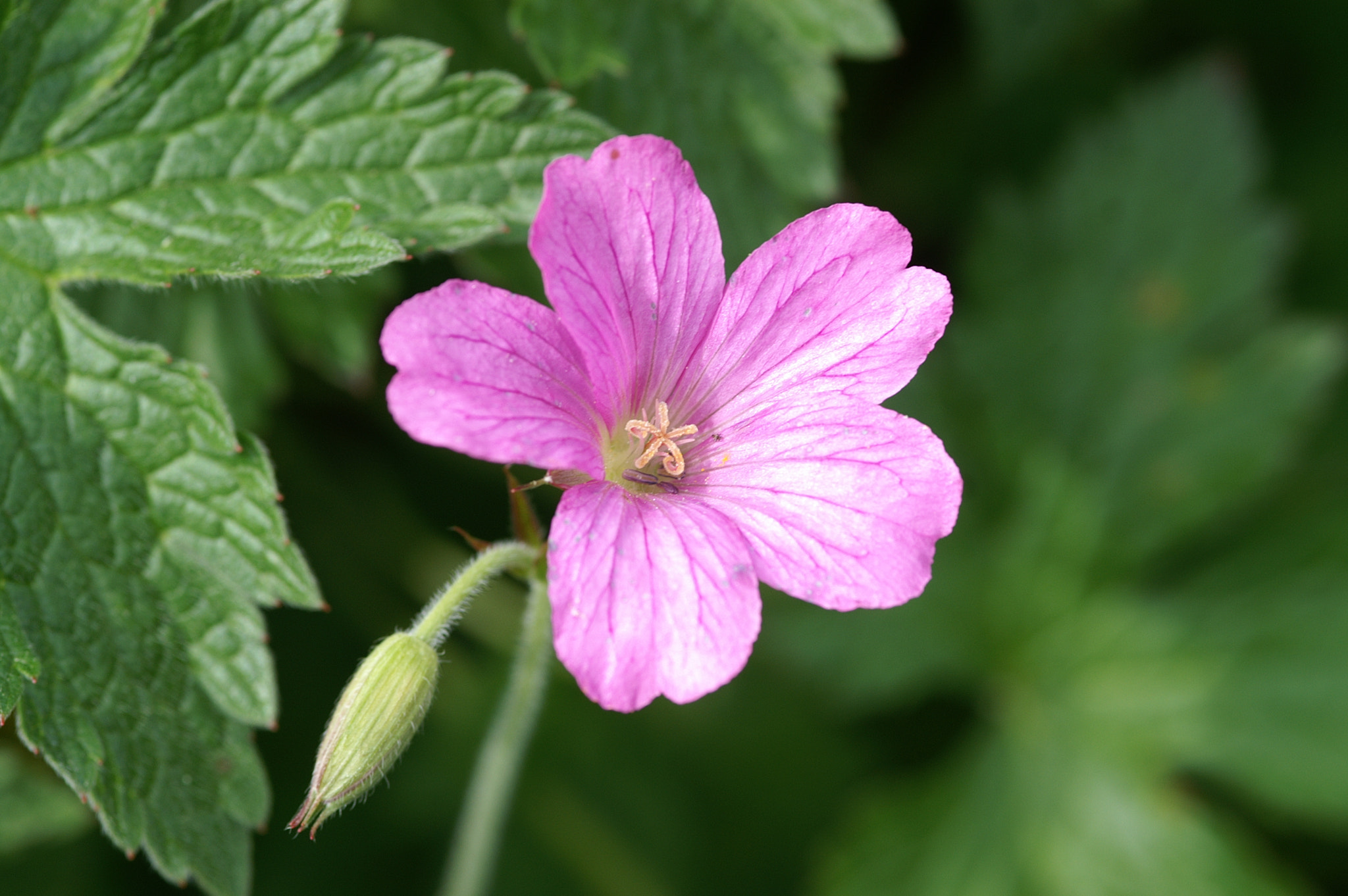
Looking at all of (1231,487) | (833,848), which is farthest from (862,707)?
(1231,487)

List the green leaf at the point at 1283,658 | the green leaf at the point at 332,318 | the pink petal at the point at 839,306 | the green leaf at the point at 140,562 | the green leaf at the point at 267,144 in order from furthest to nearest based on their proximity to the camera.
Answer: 1. the green leaf at the point at 1283,658
2. the green leaf at the point at 332,318
3. the green leaf at the point at 267,144
4. the green leaf at the point at 140,562
5. the pink petal at the point at 839,306

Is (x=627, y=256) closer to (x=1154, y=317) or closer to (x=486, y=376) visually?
(x=486, y=376)

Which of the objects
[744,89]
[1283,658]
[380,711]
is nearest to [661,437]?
[380,711]

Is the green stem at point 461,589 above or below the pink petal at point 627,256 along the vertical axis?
below

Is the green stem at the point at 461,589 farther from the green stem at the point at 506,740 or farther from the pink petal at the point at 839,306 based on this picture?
the pink petal at the point at 839,306

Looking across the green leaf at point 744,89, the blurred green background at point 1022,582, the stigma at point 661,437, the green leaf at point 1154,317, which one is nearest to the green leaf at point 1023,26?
the blurred green background at point 1022,582

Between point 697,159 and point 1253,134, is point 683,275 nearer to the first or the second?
point 697,159
